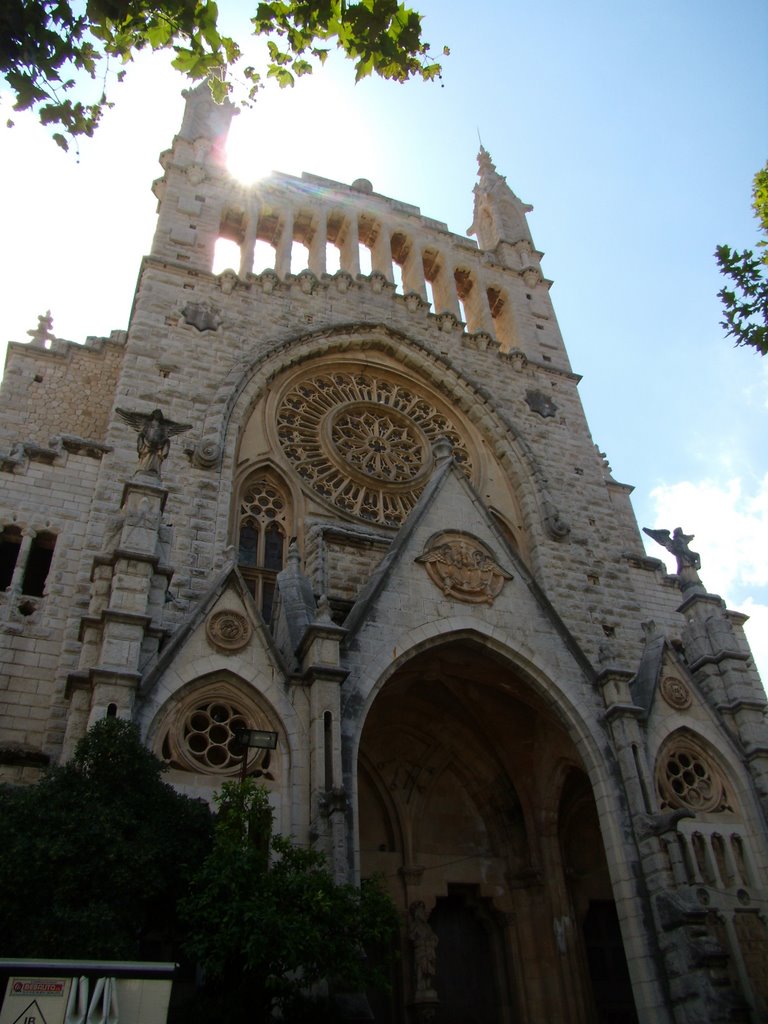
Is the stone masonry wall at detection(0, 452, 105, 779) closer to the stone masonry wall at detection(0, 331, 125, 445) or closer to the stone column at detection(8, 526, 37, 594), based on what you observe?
the stone column at detection(8, 526, 37, 594)

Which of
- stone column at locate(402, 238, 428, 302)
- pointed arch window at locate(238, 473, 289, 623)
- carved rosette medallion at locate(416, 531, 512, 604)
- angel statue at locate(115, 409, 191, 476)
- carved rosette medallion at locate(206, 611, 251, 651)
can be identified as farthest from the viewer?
stone column at locate(402, 238, 428, 302)

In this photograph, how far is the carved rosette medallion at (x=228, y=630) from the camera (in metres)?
10.7

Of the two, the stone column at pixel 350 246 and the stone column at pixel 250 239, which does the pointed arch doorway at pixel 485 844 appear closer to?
the stone column at pixel 250 239

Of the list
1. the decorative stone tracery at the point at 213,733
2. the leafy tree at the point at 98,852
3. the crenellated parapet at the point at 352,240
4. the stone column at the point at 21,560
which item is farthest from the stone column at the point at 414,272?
the leafy tree at the point at 98,852

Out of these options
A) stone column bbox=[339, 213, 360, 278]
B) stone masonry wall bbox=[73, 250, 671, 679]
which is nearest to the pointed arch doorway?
stone masonry wall bbox=[73, 250, 671, 679]

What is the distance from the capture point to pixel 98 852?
727 cm

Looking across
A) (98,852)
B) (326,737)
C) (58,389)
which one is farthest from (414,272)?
(98,852)

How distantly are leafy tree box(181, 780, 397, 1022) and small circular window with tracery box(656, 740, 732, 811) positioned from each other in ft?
20.4

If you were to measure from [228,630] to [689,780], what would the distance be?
7.49 m

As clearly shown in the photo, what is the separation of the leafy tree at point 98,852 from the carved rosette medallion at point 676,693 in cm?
795

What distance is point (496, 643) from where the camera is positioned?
1262 cm

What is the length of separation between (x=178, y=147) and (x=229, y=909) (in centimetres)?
1907

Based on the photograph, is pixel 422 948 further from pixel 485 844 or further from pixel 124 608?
pixel 124 608

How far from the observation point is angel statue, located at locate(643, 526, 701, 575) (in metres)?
16.1
